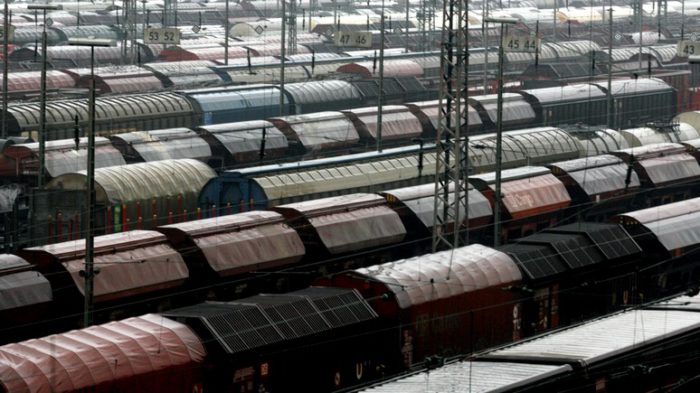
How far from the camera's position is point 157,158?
162 feet

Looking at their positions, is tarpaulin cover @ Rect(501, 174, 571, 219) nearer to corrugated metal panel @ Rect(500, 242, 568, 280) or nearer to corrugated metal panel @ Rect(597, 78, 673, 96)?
corrugated metal panel @ Rect(500, 242, 568, 280)

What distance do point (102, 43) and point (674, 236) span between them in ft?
53.0

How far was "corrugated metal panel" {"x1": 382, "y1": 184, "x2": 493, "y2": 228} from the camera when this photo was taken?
3878 centimetres

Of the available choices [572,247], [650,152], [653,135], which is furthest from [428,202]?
[653,135]

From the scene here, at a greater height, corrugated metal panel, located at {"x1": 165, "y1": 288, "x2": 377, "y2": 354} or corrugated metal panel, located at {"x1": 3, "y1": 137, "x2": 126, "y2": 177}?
corrugated metal panel, located at {"x1": 165, "y1": 288, "x2": 377, "y2": 354}

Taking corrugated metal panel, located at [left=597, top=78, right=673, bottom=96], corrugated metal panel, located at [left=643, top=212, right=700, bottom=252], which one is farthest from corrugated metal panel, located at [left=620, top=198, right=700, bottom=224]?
corrugated metal panel, located at [left=597, top=78, right=673, bottom=96]

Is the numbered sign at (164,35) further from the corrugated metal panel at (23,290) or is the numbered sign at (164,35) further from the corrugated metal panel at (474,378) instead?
the corrugated metal panel at (474,378)

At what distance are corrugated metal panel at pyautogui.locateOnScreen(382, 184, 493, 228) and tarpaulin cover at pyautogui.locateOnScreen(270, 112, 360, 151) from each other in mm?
13997

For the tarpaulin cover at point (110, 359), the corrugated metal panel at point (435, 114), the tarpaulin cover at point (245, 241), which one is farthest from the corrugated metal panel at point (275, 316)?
the corrugated metal panel at point (435, 114)

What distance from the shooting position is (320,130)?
5631cm

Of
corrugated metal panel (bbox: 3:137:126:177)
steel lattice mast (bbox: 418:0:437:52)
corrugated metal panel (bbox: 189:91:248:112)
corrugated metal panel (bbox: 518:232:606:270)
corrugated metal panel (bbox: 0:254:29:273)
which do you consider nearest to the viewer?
corrugated metal panel (bbox: 0:254:29:273)

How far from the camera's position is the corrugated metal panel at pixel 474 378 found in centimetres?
2158

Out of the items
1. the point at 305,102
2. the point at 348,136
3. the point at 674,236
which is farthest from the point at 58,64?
the point at 674,236

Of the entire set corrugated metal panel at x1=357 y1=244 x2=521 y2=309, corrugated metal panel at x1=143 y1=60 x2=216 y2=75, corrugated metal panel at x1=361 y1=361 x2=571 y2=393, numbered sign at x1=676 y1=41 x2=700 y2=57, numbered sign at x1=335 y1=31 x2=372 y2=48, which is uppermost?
numbered sign at x1=676 y1=41 x2=700 y2=57
